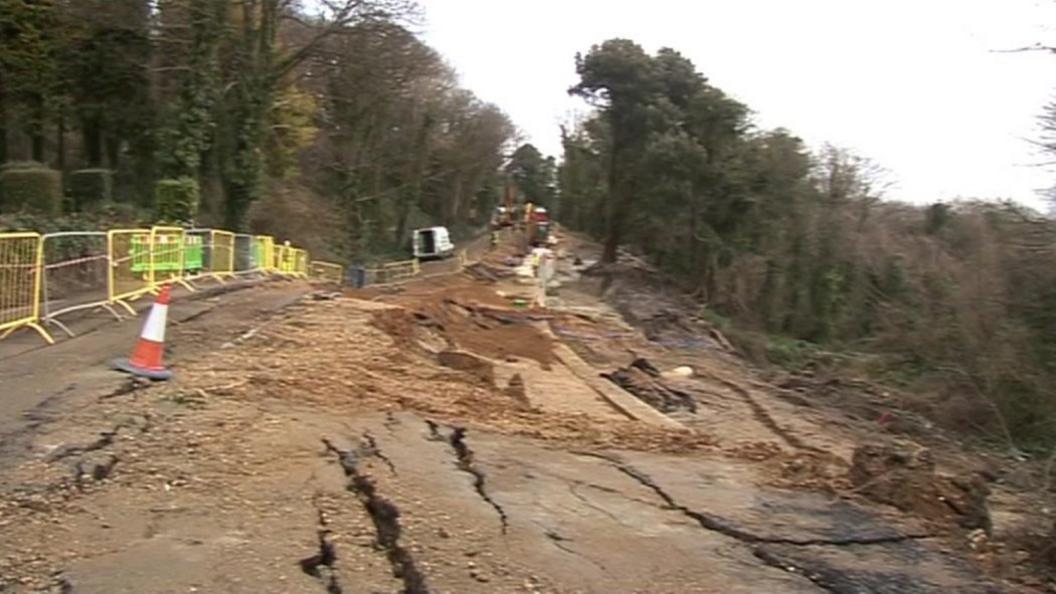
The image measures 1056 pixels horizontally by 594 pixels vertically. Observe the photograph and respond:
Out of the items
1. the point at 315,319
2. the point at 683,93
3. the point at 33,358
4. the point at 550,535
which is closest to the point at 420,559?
the point at 550,535

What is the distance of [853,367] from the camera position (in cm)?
3512

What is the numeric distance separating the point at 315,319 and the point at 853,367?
25.3 meters

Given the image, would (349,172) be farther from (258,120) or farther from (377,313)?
(377,313)

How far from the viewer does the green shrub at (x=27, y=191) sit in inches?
829

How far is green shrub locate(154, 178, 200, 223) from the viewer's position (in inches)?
1038

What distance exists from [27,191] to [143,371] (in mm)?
15049

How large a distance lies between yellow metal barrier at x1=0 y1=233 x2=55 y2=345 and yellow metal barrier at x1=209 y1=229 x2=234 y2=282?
10860 millimetres

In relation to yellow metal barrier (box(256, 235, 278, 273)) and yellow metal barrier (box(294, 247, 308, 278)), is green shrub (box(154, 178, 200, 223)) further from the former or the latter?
yellow metal barrier (box(294, 247, 308, 278))

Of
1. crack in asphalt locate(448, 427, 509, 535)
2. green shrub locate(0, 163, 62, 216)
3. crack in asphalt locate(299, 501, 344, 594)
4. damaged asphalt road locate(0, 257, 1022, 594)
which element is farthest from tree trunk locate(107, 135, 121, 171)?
crack in asphalt locate(299, 501, 344, 594)

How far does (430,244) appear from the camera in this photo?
199ft

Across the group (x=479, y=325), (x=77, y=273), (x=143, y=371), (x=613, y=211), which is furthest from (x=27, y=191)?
(x=613, y=211)

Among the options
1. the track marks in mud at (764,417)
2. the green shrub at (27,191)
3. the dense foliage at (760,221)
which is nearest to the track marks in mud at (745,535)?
the track marks in mud at (764,417)

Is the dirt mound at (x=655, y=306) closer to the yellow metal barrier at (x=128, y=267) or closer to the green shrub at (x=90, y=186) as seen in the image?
the green shrub at (x=90, y=186)

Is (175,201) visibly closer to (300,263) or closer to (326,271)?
(300,263)
